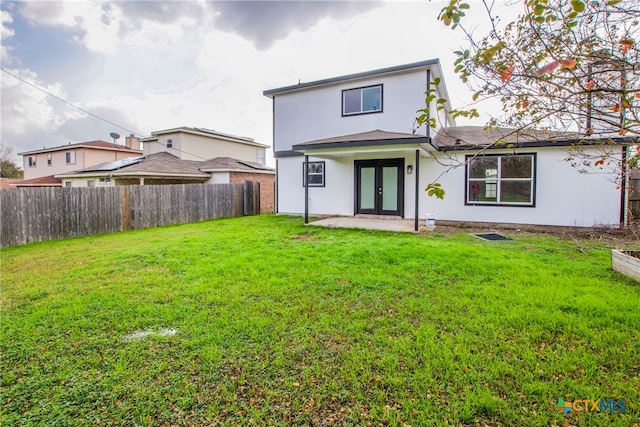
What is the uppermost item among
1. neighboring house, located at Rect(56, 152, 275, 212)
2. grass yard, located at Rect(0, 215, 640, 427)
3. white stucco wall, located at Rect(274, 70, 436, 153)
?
white stucco wall, located at Rect(274, 70, 436, 153)

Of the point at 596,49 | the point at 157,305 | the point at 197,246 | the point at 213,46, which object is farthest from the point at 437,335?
the point at 213,46

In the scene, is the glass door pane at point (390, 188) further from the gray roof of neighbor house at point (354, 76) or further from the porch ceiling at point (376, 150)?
the gray roof of neighbor house at point (354, 76)

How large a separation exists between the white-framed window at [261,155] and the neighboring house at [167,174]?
735 centimetres

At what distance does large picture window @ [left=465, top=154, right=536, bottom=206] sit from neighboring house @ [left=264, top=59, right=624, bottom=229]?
28 mm

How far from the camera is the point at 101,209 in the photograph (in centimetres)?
1036

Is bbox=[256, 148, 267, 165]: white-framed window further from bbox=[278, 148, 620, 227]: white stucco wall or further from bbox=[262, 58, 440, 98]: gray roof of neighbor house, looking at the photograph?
bbox=[278, 148, 620, 227]: white stucco wall

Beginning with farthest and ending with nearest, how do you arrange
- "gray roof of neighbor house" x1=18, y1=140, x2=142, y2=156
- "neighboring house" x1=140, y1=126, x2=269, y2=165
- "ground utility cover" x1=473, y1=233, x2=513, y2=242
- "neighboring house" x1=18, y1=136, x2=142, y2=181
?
"neighboring house" x1=18, y1=136, x2=142, y2=181
"gray roof of neighbor house" x1=18, y1=140, x2=142, y2=156
"neighboring house" x1=140, y1=126, x2=269, y2=165
"ground utility cover" x1=473, y1=233, x2=513, y2=242

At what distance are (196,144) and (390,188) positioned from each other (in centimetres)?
1678

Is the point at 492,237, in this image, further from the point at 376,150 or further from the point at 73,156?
the point at 73,156

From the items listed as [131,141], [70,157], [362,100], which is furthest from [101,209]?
[131,141]

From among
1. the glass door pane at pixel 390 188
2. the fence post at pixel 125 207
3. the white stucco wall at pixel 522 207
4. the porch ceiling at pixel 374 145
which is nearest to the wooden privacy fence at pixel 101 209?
the fence post at pixel 125 207

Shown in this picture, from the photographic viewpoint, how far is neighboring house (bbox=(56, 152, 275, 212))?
660 inches

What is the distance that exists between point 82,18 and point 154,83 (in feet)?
18.1

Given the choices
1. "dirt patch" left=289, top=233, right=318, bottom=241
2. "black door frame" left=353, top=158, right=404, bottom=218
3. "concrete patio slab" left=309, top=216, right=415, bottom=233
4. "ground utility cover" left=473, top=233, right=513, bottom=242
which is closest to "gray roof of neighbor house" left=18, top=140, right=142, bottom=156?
"black door frame" left=353, top=158, right=404, bottom=218
